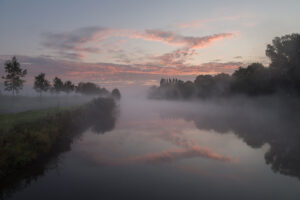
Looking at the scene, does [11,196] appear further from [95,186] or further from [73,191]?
[95,186]

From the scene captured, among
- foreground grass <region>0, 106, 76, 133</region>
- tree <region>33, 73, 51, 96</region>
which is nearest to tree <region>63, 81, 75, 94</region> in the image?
tree <region>33, 73, 51, 96</region>

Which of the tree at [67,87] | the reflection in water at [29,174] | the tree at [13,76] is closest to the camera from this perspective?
the reflection in water at [29,174]

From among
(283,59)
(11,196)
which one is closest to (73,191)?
(11,196)

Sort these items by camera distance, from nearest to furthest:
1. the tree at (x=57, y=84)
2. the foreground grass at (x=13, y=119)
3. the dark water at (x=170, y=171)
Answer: the dark water at (x=170, y=171) < the foreground grass at (x=13, y=119) < the tree at (x=57, y=84)

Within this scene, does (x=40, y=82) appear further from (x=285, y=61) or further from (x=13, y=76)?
(x=285, y=61)

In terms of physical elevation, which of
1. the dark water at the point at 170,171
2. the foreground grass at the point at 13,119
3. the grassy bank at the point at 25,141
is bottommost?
the dark water at the point at 170,171

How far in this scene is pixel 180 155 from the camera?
2161cm

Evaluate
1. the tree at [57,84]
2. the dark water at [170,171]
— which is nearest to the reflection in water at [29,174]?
the dark water at [170,171]

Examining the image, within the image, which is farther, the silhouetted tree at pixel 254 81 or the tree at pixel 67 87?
the tree at pixel 67 87

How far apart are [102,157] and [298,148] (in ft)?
79.1

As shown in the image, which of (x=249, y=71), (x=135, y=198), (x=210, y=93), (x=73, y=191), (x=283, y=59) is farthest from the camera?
(x=210, y=93)

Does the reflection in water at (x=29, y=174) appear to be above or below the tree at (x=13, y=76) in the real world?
below

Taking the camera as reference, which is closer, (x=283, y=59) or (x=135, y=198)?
(x=135, y=198)

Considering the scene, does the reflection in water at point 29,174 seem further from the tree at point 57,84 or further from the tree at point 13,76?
the tree at point 57,84
